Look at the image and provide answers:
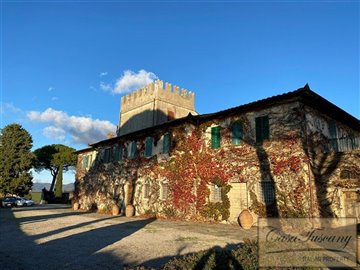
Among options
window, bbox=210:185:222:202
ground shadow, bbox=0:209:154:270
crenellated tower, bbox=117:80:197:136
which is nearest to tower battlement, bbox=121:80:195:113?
crenellated tower, bbox=117:80:197:136

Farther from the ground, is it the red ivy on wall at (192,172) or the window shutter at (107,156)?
the window shutter at (107,156)

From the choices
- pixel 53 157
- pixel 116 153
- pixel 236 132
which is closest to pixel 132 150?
pixel 116 153

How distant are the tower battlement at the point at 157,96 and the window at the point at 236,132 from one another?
65.2 feet

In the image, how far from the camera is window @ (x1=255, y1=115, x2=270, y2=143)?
14.6 metres

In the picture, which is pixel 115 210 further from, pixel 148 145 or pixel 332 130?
pixel 332 130

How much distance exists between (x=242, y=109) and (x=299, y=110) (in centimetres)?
307

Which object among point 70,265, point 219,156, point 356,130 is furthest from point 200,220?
point 356,130

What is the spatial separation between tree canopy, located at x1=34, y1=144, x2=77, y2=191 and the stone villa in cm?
3284

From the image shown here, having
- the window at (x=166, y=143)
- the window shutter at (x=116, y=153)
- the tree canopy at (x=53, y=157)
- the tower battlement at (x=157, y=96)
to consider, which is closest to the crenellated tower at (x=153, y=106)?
the tower battlement at (x=157, y=96)

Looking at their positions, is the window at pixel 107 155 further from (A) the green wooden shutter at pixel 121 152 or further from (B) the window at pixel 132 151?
(B) the window at pixel 132 151

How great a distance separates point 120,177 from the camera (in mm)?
23266

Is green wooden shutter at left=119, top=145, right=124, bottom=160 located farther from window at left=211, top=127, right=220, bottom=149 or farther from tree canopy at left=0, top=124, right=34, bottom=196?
tree canopy at left=0, top=124, right=34, bottom=196

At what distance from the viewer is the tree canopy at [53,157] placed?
52.3 metres

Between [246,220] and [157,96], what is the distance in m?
23.6
